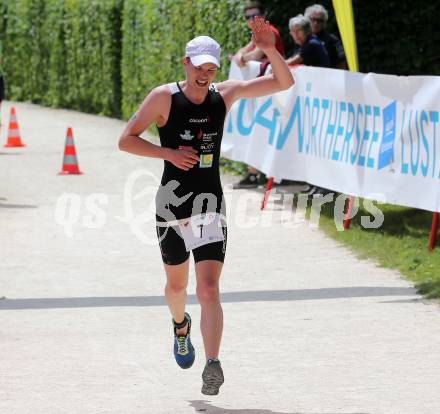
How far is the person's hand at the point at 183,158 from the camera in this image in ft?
22.6

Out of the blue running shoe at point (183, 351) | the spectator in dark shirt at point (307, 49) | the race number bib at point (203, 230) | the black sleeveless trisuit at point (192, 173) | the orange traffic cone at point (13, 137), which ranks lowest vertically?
the orange traffic cone at point (13, 137)

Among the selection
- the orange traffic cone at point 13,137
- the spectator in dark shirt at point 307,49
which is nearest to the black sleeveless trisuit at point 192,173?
the spectator in dark shirt at point 307,49

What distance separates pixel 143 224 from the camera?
44.9ft

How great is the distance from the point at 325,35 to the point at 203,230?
839cm

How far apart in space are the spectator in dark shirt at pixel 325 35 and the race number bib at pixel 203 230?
318 inches

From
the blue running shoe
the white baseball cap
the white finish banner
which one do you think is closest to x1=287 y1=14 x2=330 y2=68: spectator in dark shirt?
the white finish banner

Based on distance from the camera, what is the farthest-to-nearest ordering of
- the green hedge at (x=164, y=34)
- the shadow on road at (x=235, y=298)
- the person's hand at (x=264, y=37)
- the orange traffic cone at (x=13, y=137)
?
1. the orange traffic cone at (x=13, y=137)
2. the green hedge at (x=164, y=34)
3. the shadow on road at (x=235, y=298)
4. the person's hand at (x=264, y=37)

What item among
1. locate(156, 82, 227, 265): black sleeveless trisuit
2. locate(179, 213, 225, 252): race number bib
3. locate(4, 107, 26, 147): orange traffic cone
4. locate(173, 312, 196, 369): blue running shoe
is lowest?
locate(4, 107, 26, 147): orange traffic cone

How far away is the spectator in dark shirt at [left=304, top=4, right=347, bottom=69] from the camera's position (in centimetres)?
1474

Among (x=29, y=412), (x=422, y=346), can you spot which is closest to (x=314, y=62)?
(x=422, y=346)

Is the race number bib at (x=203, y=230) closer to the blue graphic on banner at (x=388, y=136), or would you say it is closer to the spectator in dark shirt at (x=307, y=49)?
the blue graphic on banner at (x=388, y=136)

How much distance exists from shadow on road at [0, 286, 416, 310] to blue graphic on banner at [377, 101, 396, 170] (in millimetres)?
1987

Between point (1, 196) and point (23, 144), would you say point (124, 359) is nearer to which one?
point (1, 196)

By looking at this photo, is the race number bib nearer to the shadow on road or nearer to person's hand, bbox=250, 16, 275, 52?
person's hand, bbox=250, 16, 275, 52
